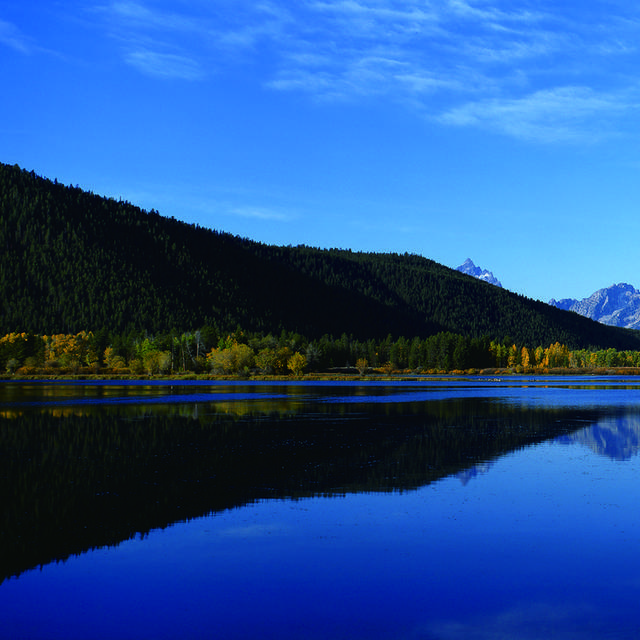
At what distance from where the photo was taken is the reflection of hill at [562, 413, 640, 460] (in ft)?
116

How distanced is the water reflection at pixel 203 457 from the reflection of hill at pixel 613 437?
0.67 ft

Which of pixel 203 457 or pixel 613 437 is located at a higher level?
pixel 613 437

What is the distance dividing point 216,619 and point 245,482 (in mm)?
13372

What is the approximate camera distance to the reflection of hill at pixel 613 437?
3531 centimetres

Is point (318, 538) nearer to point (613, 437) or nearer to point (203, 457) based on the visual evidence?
point (203, 457)

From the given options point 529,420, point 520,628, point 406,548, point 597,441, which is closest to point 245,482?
point 406,548

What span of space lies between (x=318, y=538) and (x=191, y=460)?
14.1 meters

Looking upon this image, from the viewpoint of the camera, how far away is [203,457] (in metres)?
32.5

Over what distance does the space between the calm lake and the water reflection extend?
0.13 metres

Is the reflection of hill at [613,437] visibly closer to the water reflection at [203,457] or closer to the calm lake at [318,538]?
the water reflection at [203,457]

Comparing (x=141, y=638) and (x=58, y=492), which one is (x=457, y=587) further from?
(x=58, y=492)

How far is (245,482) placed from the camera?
86.5ft

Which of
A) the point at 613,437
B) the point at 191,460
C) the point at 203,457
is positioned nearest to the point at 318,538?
the point at 191,460

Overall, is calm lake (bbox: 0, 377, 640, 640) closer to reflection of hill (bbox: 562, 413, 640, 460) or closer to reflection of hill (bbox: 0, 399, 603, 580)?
reflection of hill (bbox: 0, 399, 603, 580)
